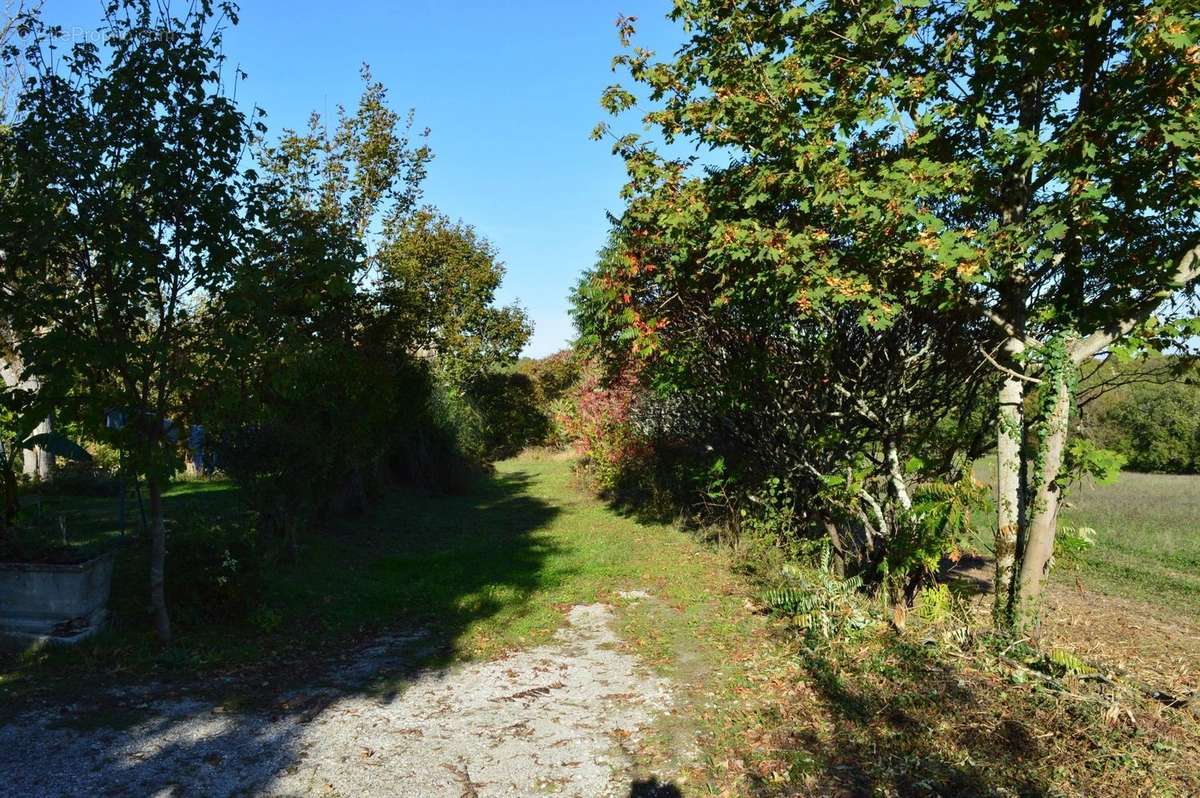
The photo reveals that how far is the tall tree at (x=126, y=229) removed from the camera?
5.33 meters

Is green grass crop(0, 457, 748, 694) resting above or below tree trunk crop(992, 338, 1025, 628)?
below

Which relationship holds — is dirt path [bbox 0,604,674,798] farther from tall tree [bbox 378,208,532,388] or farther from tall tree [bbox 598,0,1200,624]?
tall tree [bbox 378,208,532,388]

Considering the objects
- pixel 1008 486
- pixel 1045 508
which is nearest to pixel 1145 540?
pixel 1008 486

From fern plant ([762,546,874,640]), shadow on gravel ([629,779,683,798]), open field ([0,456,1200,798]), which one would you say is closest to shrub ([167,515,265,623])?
open field ([0,456,1200,798])

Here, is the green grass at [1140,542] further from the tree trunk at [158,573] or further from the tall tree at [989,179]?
the tree trunk at [158,573]

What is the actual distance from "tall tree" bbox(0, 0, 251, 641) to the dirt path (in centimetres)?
166

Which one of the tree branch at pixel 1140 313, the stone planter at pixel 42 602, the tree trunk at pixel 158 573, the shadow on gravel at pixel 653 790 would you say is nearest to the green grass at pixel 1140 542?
the tree branch at pixel 1140 313

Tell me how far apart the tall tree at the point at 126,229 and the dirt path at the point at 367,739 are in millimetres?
1655

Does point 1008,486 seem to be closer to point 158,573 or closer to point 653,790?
point 653,790

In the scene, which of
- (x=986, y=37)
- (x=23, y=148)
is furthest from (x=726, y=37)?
(x=23, y=148)

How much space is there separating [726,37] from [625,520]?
8672mm

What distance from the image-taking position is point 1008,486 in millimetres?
5801

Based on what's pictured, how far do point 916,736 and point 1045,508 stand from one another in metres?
1.82

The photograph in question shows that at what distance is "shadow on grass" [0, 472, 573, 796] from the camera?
4.09 meters
